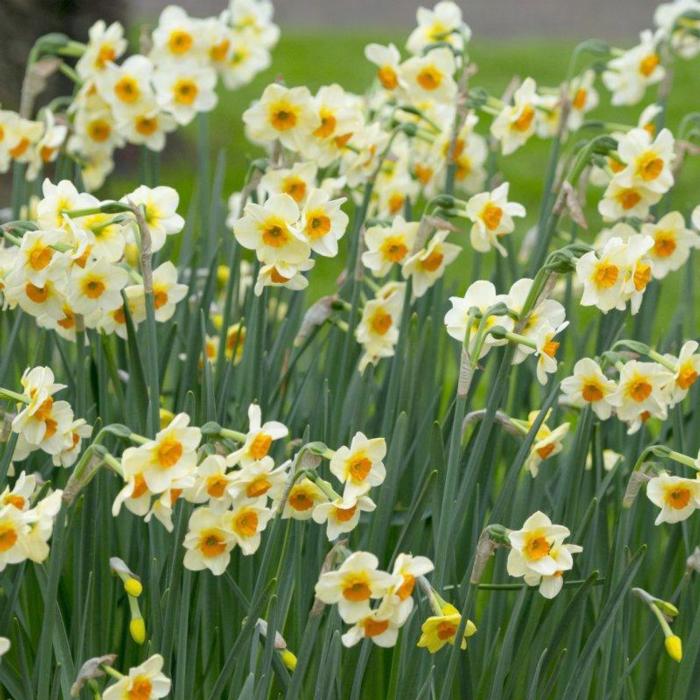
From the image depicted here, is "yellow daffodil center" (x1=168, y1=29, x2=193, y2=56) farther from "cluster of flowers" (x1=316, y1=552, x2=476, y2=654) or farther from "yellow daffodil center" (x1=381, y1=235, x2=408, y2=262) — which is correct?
"cluster of flowers" (x1=316, y1=552, x2=476, y2=654)

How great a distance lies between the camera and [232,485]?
1555mm

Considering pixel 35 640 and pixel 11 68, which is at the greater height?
pixel 11 68

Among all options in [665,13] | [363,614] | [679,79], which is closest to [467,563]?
[363,614]

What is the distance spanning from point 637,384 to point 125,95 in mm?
1236

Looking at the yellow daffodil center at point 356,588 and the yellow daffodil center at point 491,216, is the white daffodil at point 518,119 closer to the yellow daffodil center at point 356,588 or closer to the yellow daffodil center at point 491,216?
the yellow daffodil center at point 491,216

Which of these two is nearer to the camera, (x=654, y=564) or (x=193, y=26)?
(x=654, y=564)

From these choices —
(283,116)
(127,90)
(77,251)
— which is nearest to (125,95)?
(127,90)

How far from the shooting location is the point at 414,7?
13.1 meters

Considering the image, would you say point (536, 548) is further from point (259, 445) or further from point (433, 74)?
point (433, 74)

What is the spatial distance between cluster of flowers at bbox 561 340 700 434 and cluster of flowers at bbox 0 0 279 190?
1.11 m

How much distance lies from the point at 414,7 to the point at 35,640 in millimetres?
11755

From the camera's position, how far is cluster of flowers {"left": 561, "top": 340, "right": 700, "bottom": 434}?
5.86 feet

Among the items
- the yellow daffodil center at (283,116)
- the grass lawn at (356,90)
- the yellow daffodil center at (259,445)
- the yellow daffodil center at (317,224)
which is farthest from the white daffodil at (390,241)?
the grass lawn at (356,90)

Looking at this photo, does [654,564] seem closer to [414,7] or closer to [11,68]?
[11,68]
